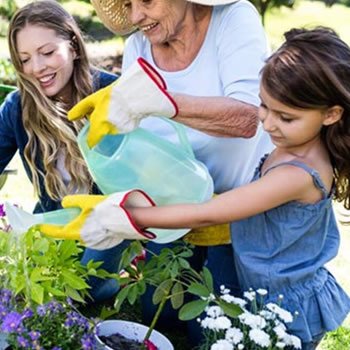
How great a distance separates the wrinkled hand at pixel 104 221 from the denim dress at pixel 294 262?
309 millimetres

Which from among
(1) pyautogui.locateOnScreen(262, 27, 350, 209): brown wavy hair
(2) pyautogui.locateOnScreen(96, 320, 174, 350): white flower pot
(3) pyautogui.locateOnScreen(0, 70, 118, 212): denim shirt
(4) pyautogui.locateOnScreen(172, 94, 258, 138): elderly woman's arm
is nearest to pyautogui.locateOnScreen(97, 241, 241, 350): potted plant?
(2) pyautogui.locateOnScreen(96, 320, 174, 350): white flower pot

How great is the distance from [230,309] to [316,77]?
1.99 ft

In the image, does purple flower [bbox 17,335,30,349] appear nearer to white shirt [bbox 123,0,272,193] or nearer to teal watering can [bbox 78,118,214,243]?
teal watering can [bbox 78,118,214,243]

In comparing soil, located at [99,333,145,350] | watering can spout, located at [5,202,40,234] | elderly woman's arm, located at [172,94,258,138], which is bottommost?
soil, located at [99,333,145,350]

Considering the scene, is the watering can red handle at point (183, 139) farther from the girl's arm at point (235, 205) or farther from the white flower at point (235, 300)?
the white flower at point (235, 300)

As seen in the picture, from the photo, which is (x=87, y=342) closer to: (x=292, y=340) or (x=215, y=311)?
(x=215, y=311)

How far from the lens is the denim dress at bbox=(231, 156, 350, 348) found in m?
1.93

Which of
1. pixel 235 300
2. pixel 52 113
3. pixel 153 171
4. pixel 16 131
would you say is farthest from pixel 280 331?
pixel 16 131

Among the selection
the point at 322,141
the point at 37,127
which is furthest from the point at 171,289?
the point at 37,127

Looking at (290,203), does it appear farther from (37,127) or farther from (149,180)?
(37,127)

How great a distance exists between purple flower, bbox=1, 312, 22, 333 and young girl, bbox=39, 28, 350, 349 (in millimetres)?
253

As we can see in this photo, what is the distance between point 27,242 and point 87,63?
2.85ft

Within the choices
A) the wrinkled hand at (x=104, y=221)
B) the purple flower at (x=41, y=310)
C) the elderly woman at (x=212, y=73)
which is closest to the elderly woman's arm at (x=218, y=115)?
the elderly woman at (x=212, y=73)

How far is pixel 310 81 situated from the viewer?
1797mm
